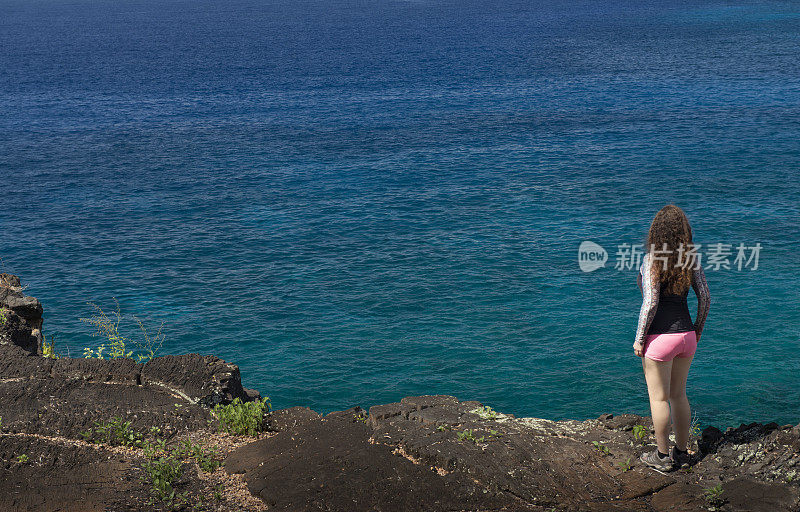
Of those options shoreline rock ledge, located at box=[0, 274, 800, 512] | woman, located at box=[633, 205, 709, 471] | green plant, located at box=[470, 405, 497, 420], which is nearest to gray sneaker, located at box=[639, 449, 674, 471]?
woman, located at box=[633, 205, 709, 471]

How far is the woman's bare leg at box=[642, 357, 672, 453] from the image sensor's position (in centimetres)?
767

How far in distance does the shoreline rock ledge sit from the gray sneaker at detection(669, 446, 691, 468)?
9 cm

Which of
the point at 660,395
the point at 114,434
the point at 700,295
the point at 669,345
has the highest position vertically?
the point at 700,295

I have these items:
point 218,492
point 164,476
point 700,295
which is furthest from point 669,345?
point 164,476

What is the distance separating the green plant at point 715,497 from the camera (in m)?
6.82

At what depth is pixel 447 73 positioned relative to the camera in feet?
244

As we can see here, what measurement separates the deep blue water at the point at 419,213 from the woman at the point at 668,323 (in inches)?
431

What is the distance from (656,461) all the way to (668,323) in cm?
144

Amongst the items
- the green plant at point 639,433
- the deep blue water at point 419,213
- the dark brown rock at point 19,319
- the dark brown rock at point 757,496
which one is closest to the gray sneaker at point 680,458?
the green plant at point 639,433

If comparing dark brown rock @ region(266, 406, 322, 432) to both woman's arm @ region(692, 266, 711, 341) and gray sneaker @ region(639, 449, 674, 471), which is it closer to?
gray sneaker @ region(639, 449, 674, 471)

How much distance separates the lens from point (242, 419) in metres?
9.36

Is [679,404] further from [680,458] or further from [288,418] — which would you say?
[288,418]

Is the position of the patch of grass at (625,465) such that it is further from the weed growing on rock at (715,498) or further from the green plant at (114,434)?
the green plant at (114,434)

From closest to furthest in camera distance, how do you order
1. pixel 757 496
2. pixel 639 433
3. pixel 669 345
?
pixel 757 496
pixel 669 345
pixel 639 433
